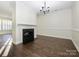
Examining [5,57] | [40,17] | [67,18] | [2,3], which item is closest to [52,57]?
[5,57]

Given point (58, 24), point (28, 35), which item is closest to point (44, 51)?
point (28, 35)

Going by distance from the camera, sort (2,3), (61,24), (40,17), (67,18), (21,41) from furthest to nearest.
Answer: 1. (61,24)
2. (67,18)
3. (21,41)
4. (40,17)
5. (2,3)

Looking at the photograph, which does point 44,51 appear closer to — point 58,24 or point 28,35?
point 28,35

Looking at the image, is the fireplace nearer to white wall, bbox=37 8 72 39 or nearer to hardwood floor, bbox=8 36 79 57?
white wall, bbox=37 8 72 39

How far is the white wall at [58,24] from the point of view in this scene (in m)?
2.56

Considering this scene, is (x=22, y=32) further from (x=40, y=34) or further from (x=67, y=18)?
(x=67, y=18)

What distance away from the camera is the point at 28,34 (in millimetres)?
2836

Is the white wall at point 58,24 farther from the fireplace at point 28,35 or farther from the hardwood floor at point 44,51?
the hardwood floor at point 44,51

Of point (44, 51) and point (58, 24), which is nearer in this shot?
point (44, 51)

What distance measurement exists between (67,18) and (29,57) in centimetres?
215

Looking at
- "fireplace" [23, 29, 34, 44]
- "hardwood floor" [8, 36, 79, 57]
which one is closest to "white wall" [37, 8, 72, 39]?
"fireplace" [23, 29, 34, 44]

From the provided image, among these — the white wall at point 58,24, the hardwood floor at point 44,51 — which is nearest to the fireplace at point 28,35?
the white wall at point 58,24

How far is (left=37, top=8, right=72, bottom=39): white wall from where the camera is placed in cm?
256

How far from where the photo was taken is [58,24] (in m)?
3.18
